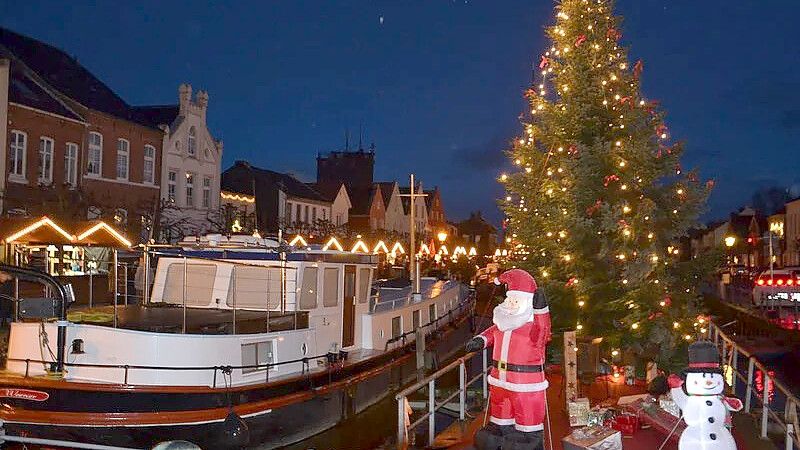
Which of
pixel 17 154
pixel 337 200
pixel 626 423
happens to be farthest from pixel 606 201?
pixel 337 200

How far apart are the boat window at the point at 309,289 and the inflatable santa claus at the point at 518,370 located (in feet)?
19.9

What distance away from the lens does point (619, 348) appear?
14625 millimetres

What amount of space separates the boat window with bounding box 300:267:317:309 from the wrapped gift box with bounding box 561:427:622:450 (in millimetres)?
6661

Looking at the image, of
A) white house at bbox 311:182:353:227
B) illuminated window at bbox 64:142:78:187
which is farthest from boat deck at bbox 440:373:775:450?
white house at bbox 311:182:353:227

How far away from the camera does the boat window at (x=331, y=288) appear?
15234 millimetres

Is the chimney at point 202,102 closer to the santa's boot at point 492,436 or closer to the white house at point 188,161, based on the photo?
the white house at point 188,161

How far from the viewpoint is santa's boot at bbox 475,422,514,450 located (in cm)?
880

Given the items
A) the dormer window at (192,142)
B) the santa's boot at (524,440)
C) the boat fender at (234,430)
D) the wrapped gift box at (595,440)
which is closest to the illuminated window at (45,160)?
the dormer window at (192,142)

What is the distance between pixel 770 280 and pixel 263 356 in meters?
29.9

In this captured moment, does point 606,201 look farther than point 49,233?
No

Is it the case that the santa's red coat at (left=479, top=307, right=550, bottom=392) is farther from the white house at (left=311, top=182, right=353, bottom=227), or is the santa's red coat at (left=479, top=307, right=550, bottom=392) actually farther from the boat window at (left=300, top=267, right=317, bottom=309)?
the white house at (left=311, top=182, right=353, bottom=227)

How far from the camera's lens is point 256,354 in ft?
43.2

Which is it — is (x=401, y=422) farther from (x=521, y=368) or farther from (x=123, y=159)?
(x=123, y=159)

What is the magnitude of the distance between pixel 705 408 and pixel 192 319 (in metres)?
8.64
